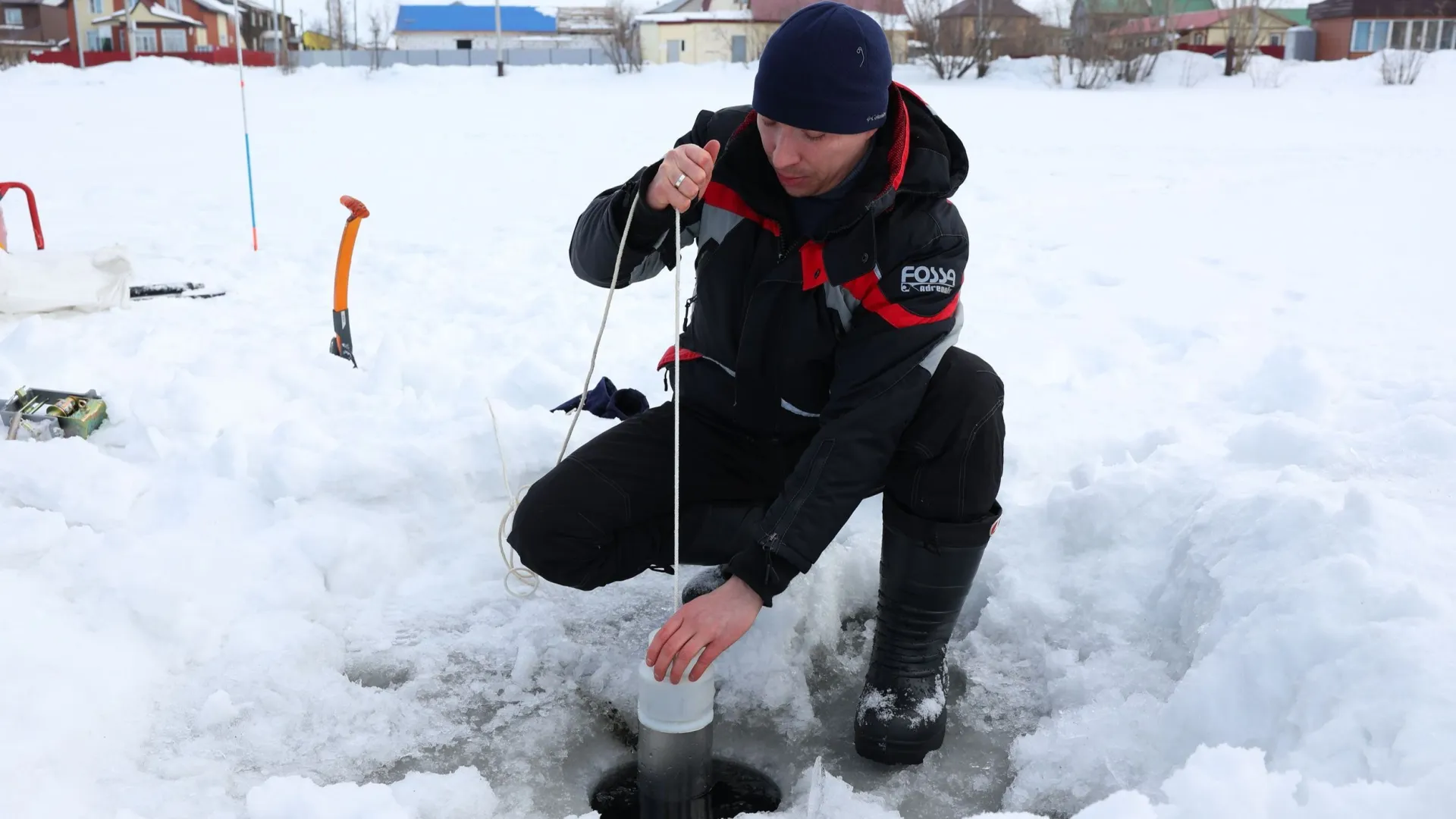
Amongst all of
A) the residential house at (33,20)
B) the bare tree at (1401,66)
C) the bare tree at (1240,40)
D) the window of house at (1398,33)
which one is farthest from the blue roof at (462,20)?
the bare tree at (1401,66)

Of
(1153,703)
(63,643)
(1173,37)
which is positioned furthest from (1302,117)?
(63,643)

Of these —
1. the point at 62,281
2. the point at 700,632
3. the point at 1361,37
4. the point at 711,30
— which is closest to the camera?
the point at 700,632

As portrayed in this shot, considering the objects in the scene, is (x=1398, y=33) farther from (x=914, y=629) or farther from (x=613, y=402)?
(x=914, y=629)

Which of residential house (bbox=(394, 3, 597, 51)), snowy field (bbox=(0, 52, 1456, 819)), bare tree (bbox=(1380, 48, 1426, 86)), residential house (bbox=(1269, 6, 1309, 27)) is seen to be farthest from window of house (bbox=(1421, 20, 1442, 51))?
residential house (bbox=(394, 3, 597, 51))

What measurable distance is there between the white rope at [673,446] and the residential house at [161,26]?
156ft

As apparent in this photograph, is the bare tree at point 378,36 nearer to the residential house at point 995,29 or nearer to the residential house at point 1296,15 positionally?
the residential house at point 995,29

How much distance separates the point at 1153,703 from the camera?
6.80ft

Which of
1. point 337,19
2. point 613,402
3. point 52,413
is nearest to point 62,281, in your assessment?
point 52,413

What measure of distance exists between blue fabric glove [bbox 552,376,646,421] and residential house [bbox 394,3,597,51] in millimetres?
46364

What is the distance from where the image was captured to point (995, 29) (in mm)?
22453

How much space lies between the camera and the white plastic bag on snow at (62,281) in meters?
4.33

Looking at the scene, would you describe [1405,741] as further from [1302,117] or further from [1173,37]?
[1173,37]

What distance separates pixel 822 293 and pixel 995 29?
2224cm

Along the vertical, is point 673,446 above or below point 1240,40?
below
